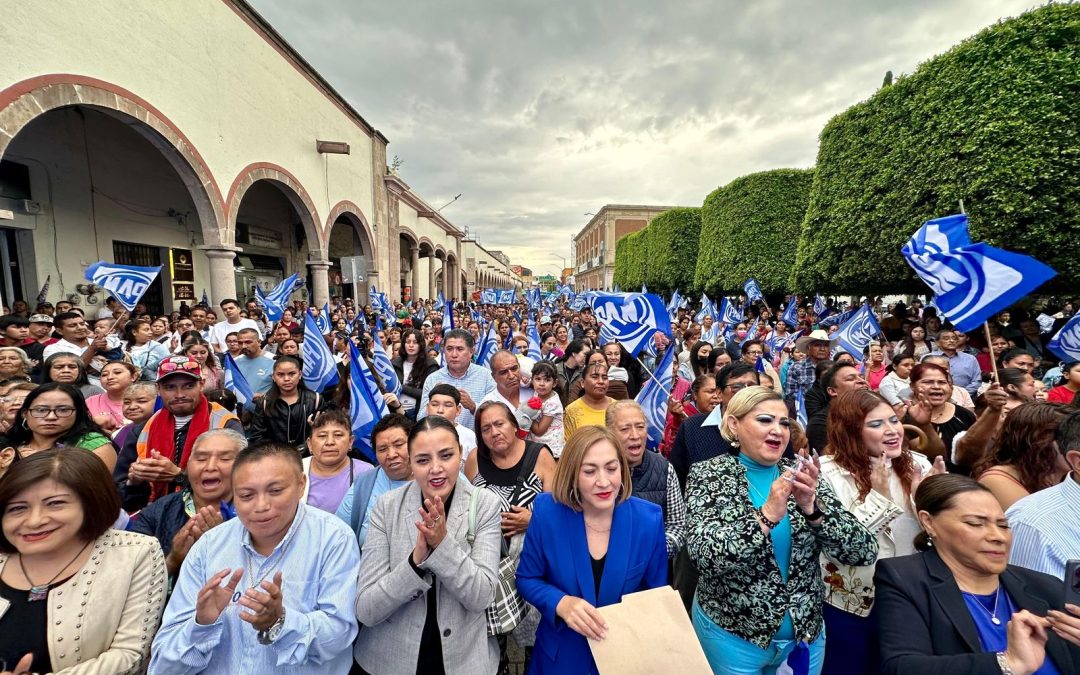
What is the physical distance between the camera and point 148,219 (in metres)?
12.5

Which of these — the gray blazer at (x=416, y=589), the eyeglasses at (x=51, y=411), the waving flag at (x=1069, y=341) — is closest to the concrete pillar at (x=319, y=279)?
the eyeglasses at (x=51, y=411)

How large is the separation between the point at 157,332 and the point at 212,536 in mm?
6837

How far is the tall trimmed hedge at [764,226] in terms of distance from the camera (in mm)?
18891

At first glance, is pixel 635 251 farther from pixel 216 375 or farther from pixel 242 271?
pixel 216 375

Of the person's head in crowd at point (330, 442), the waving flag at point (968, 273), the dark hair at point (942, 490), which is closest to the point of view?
the dark hair at point (942, 490)

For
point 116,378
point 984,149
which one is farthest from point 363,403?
point 984,149

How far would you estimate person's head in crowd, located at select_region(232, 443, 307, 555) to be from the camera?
69.3 inches

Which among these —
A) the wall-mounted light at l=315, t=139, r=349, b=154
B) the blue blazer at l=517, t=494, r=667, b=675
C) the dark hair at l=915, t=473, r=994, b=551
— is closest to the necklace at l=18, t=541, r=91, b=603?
the blue blazer at l=517, t=494, r=667, b=675

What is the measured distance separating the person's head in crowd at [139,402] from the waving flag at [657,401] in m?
4.20

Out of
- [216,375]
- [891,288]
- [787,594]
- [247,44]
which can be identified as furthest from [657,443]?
[247,44]

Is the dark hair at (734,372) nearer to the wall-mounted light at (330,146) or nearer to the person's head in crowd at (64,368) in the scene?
the person's head in crowd at (64,368)

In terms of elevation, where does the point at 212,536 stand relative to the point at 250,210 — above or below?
below

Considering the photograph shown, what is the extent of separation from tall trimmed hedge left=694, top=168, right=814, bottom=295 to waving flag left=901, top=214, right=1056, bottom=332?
1522cm

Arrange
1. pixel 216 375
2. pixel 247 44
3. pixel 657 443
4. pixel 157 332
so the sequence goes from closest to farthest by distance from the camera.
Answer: pixel 657 443 < pixel 216 375 < pixel 157 332 < pixel 247 44
